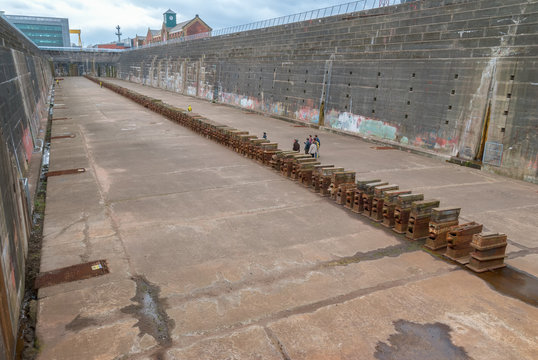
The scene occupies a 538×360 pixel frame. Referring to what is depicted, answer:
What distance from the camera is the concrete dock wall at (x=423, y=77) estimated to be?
47.1ft

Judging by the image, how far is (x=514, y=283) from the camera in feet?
21.3

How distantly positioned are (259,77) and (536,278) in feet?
100

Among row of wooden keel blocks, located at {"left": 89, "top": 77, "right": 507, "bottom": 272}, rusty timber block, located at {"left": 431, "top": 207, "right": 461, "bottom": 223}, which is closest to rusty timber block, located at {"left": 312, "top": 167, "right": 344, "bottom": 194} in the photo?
row of wooden keel blocks, located at {"left": 89, "top": 77, "right": 507, "bottom": 272}

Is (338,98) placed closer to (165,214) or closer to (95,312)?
(165,214)

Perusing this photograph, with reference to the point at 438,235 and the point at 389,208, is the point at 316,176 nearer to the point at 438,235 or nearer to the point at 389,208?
the point at 389,208

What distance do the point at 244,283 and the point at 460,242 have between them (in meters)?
4.47

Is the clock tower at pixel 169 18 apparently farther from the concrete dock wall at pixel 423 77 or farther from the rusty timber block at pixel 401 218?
the rusty timber block at pixel 401 218

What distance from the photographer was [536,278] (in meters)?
6.68

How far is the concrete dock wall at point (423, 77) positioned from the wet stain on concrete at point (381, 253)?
9.22 m

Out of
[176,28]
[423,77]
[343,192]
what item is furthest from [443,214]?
[176,28]

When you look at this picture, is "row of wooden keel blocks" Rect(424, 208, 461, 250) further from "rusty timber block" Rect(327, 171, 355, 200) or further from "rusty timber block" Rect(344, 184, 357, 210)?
"rusty timber block" Rect(327, 171, 355, 200)

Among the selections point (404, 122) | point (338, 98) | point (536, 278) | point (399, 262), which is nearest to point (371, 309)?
point (399, 262)

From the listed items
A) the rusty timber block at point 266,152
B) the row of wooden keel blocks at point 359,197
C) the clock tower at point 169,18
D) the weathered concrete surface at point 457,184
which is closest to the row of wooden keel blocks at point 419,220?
the row of wooden keel blocks at point 359,197

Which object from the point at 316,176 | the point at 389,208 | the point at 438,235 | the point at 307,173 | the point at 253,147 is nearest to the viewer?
the point at 438,235
